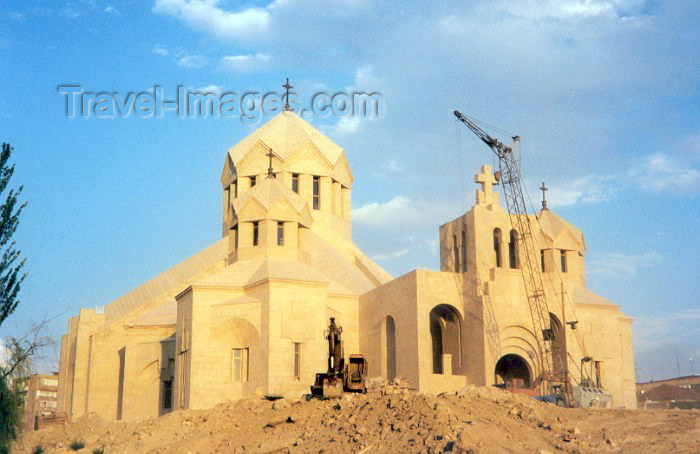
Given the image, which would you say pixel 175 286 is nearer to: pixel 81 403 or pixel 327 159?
pixel 81 403

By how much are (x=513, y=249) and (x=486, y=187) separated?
10.7 feet

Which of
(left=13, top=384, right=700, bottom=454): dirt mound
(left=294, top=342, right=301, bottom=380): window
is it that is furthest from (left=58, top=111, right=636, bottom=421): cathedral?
(left=13, top=384, right=700, bottom=454): dirt mound

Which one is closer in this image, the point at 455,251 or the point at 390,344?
the point at 390,344

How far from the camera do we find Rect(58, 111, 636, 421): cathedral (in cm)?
3500

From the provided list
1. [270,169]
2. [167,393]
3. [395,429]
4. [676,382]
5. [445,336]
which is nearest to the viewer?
[395,429]

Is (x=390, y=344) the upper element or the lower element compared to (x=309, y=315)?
lower

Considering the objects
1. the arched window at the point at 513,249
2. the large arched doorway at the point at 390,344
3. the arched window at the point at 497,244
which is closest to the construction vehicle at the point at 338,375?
the large arched doorway at the point at 390,344

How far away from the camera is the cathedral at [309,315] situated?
3500cm

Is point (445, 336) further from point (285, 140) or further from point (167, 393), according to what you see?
point (285, 140)

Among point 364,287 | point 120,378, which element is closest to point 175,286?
point 120,378

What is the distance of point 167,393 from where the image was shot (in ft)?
130

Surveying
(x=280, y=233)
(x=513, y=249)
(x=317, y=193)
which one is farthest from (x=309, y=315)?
(x=317, y=193)

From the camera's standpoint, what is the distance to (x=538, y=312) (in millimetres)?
37062

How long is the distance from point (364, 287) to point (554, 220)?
10932 mm
